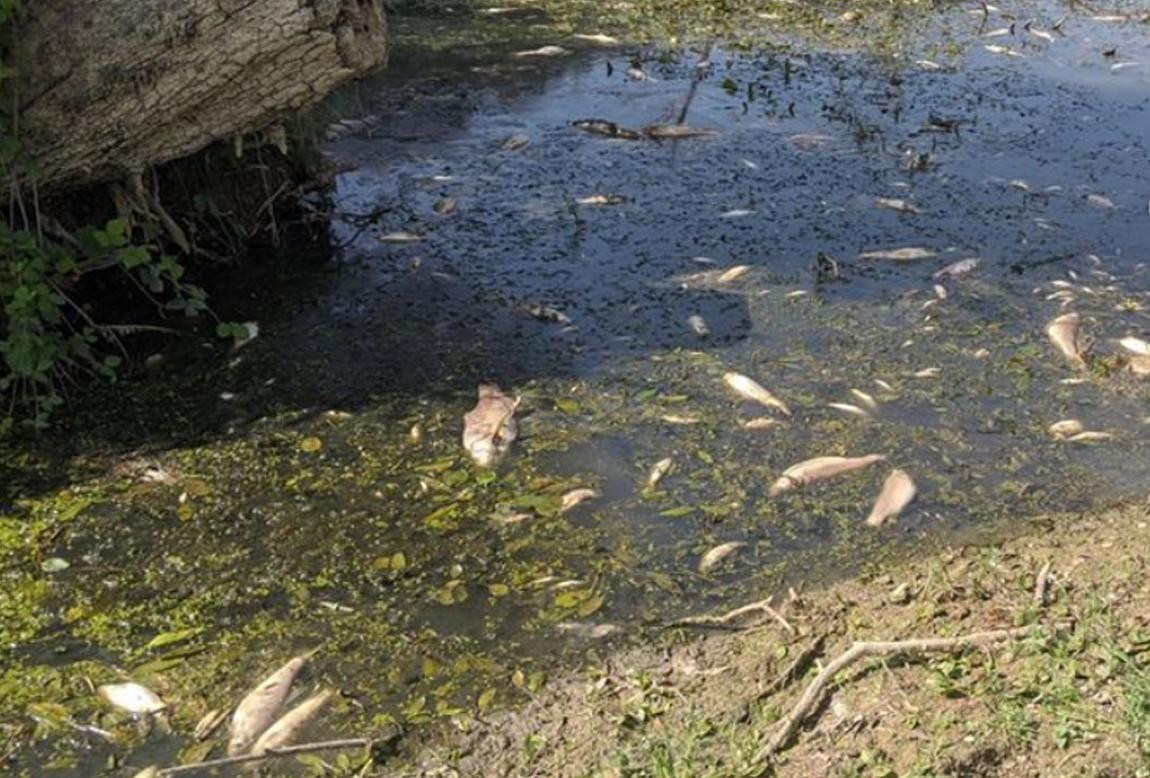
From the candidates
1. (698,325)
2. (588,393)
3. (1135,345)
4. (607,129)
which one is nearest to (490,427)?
(588,393)

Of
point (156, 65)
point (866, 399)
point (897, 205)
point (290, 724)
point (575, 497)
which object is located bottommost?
point (897, 205)

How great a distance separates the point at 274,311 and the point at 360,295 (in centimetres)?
37

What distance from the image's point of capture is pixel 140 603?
361 cm

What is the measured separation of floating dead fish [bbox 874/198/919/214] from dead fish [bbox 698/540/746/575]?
3050 mm

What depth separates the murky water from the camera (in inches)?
141

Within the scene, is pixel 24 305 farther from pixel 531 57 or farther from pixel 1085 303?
pixel 531 57

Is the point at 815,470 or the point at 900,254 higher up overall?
the point at 815,470

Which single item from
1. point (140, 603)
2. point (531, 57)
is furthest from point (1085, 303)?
point (531, 57)

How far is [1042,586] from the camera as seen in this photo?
3.43 m

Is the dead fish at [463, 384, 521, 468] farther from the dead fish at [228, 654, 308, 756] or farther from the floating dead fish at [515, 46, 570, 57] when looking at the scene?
the floating dead fish at [515, 46, 570, 57]

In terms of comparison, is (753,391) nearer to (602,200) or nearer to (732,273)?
(732,273)

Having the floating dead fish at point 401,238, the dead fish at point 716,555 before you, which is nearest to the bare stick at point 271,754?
the dead fish at point 716,555

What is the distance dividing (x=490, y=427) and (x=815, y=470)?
1.06m

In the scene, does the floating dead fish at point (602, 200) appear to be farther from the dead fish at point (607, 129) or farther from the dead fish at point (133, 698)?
the dead fish at point (133, 698)
